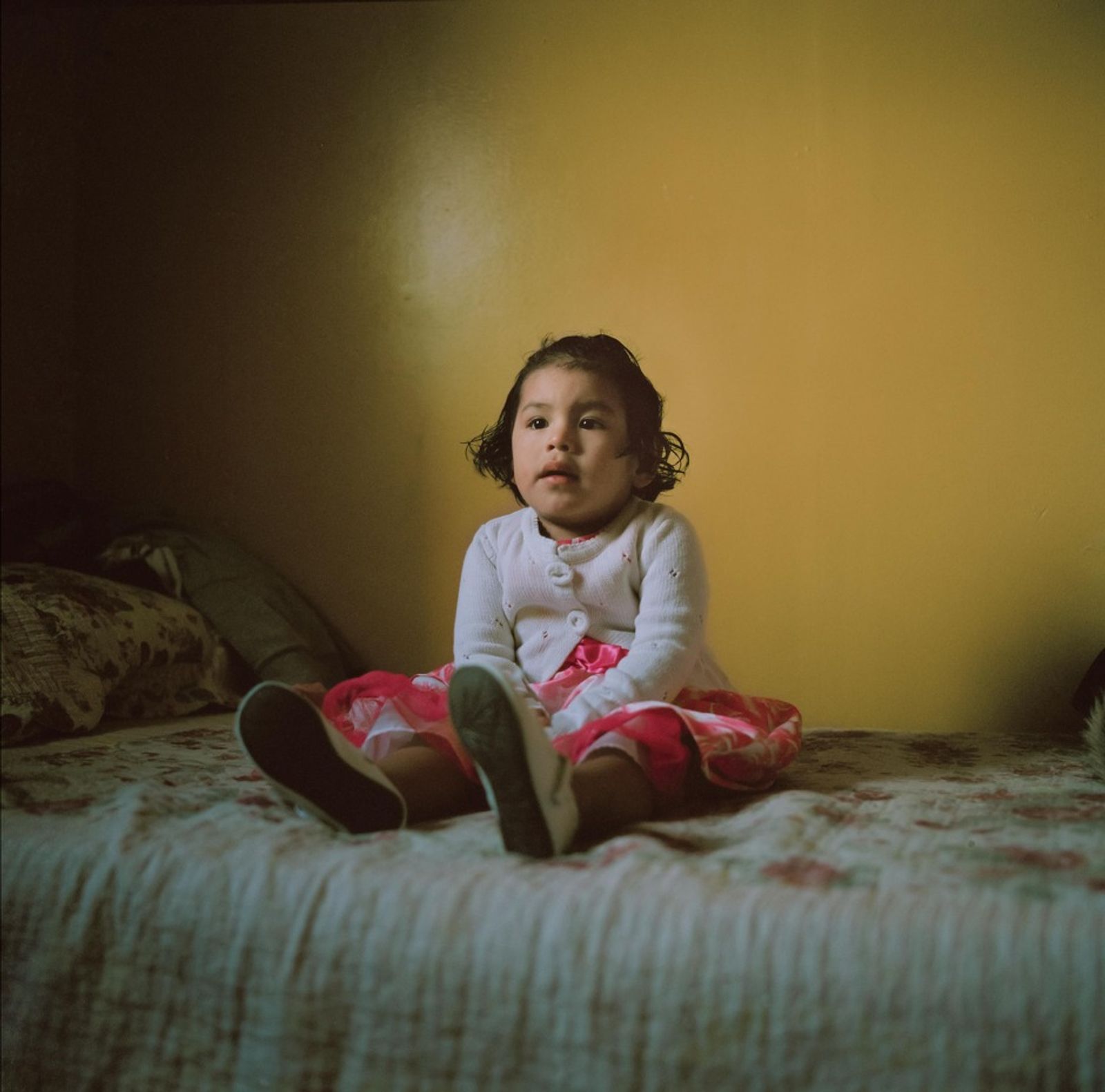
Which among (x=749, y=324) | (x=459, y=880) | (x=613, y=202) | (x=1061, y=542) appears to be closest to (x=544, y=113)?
(x=613, y=202)

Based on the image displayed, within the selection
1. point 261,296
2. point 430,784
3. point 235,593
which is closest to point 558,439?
point 430,784

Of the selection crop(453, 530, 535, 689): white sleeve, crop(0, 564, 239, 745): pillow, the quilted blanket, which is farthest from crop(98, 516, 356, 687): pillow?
the quilted blanket

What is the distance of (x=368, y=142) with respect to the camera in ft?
4.76

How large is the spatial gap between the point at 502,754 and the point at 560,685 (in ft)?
1.16

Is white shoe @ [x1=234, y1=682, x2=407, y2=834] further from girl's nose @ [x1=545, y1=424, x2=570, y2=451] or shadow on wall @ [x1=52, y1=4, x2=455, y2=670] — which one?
shadow on wall @ [x1=52, y1=4, x2=455, y2=670]

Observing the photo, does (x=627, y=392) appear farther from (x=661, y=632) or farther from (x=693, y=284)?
(x=693, y=284)

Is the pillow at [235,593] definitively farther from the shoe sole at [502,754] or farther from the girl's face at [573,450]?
the shoe sole at [502,754]

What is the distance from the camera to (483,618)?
1032 millimetres

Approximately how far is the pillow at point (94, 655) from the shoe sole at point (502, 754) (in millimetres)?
653

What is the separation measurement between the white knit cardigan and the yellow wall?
14.9 inches

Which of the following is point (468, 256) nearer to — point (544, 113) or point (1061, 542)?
point (544, 113)

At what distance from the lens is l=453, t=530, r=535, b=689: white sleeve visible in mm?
1017

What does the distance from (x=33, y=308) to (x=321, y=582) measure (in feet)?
2.10

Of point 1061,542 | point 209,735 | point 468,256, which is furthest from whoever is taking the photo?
point 468,256
